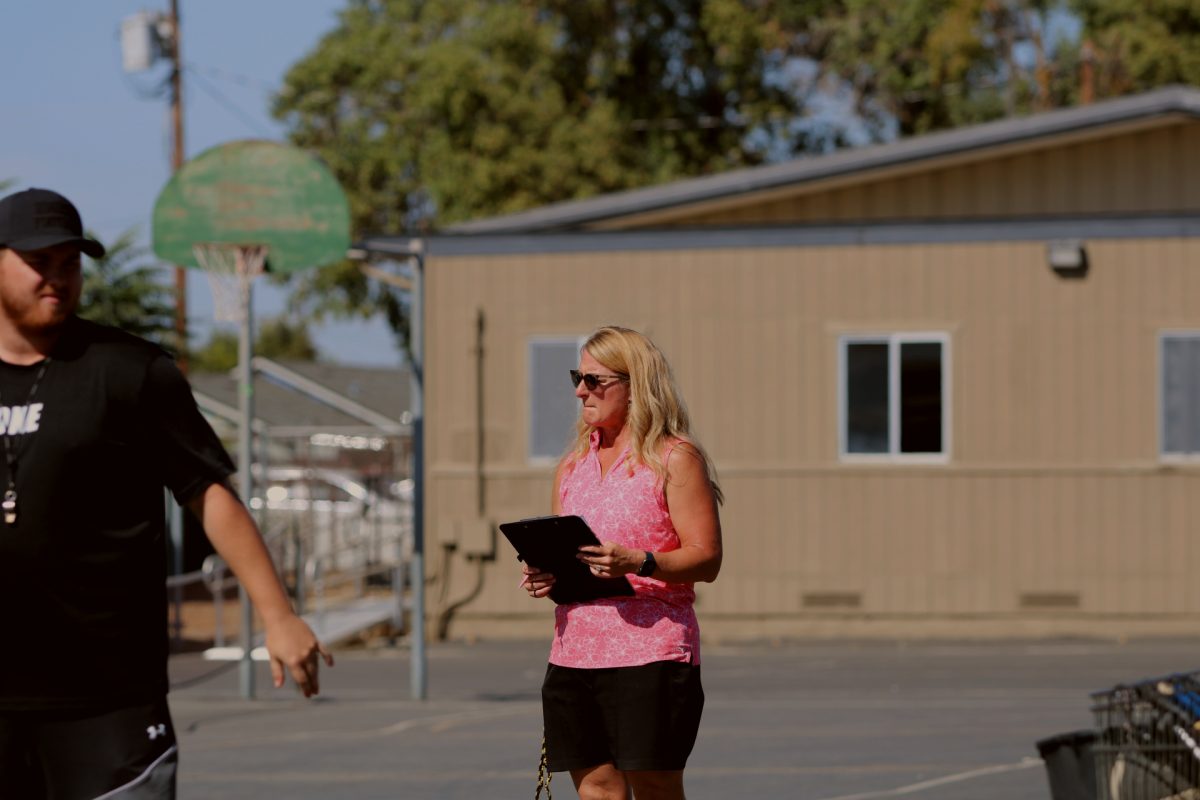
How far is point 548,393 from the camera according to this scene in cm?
1975

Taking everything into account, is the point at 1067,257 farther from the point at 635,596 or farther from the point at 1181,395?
the point at 635,596

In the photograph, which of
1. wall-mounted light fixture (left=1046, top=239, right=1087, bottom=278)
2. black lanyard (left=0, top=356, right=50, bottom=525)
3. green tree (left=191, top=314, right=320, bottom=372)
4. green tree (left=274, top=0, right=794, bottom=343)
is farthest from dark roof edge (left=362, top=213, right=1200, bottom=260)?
green tree (left=191, top=314, right=320, bottom=372)

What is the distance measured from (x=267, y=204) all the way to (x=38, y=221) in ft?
35.1

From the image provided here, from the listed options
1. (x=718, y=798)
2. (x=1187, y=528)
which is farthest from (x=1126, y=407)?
(x=718, y=798)

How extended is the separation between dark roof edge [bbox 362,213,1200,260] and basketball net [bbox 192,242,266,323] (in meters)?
3.90

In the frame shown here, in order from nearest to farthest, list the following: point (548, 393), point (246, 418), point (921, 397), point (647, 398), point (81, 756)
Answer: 1. point (81, 756)
2. point (647, 398)
3. point (246, 418)
4. point (921, 397)
5. point (548, 393)

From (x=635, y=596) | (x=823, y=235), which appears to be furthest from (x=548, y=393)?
(x=635, y=596)

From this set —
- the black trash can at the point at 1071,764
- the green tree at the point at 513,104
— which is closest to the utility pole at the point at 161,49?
the green tree at the point at 513,104

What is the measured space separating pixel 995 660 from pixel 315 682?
1343cm

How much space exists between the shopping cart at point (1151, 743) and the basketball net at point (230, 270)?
28.9 feet

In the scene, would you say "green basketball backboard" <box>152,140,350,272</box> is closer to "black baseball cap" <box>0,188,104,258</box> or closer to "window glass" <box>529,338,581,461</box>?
"window glass" <box>529,338,581,461</box>

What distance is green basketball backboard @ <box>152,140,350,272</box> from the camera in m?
14.9

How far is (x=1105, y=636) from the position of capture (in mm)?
19141

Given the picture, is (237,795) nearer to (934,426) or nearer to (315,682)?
(315,682)
